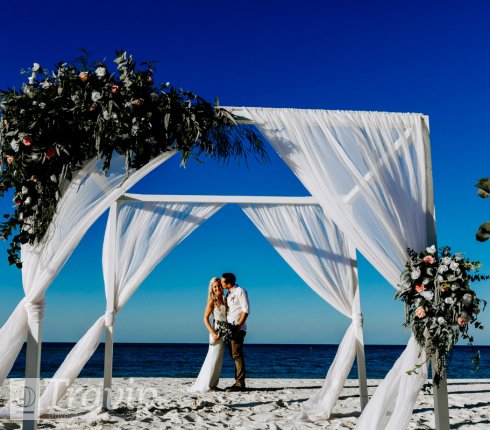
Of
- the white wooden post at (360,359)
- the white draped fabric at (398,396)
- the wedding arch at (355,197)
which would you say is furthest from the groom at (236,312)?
the white draped fabric at (398,396)

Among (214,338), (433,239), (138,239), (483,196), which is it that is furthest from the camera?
(214,338)

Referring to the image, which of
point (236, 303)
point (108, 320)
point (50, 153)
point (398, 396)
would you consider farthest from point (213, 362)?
point (50, 153)

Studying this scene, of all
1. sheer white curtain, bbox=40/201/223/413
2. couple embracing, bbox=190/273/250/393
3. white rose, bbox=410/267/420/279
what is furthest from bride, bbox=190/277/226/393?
white rose, bbox=410/267/420/279

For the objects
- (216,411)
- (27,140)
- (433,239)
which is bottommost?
(216,411)

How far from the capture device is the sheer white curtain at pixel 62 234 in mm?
3543

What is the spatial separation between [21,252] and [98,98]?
114 cm

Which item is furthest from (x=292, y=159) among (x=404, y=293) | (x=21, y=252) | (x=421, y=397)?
(x=421, y=397)

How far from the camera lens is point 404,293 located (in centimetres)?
364

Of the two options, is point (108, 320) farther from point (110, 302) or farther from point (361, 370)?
point (361, 370)

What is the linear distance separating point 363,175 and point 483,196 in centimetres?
135

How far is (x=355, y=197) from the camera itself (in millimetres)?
3732

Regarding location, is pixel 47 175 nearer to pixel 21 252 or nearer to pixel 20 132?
pixel 20 132

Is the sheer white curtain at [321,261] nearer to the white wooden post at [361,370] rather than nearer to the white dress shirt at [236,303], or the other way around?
the white wooden post at [361,370]

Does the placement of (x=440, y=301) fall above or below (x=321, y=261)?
below
